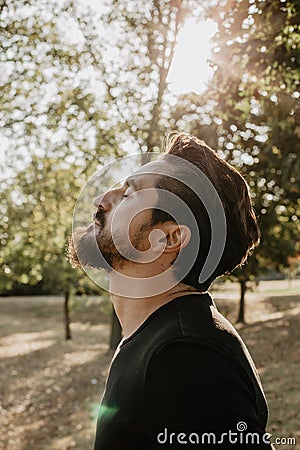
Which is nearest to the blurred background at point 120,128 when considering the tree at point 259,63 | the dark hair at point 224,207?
the tree at point 259,63

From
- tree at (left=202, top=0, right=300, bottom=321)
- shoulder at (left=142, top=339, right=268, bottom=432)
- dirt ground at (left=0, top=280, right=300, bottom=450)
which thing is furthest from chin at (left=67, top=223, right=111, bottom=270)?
dirt ground at (left=0, top=280, right=300, bottom=450)

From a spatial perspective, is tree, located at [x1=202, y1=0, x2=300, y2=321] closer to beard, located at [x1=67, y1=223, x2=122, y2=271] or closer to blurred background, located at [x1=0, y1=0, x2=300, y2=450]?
blurred background, located at [x1=0, y1=0, x2=300, y2=450]

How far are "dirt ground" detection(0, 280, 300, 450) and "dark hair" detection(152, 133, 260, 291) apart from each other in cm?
609

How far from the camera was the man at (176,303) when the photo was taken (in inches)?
55.4

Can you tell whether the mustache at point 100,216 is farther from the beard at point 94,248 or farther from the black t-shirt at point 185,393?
the black t-shirt at point 185,393

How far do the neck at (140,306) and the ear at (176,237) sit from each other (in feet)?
0.41

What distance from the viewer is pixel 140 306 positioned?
191cm

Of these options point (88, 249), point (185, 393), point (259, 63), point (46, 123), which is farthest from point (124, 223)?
point (46, 123)

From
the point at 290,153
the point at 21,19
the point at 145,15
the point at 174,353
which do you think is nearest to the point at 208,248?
the point at 174,353

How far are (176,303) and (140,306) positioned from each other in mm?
192

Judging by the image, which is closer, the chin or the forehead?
the forehead

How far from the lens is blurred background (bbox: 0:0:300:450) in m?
5.13

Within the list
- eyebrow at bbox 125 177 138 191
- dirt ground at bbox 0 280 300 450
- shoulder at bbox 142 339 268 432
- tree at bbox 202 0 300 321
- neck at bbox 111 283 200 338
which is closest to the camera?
shoulder at bbox 142 339 268 432

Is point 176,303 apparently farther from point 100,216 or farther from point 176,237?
point 100,216
